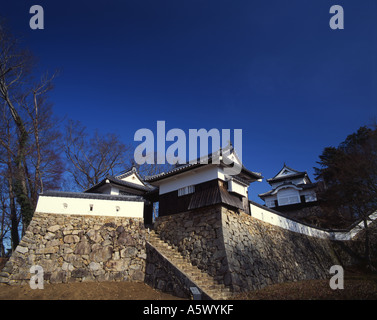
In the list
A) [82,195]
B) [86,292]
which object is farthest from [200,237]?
[82,195]

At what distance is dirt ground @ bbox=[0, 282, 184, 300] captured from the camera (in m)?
8.73

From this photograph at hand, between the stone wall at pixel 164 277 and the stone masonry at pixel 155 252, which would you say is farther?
the stone masonry at pixel 155 252

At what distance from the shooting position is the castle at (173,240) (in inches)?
403

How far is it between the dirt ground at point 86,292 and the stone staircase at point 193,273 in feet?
3.60

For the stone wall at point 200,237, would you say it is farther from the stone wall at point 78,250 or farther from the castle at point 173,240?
the stone wall at point 78,250

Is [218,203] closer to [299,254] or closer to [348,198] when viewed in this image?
[299,254]

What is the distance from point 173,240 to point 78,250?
173 inches

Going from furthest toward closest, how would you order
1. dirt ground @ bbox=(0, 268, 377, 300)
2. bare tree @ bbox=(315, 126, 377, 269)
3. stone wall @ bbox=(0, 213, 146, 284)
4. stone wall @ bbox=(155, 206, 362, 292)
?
bare tree @ bbox=(315, 126, 377, 269) → stone wall @ bbox=(155, 206, 362, 292) → stone wall @ bbox=(0, 213, 146, 284) → dirt ground @ bbox=(0, 268, 377, 300)

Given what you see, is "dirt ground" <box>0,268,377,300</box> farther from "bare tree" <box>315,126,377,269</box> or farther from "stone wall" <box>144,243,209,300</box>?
"bare tree" <box>315,126,377,269</box>

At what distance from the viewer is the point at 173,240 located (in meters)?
12.9

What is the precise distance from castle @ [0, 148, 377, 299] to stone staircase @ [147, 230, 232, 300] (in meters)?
0.04

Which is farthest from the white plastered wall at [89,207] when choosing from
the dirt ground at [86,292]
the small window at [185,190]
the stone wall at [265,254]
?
the stone wall at [265,254]

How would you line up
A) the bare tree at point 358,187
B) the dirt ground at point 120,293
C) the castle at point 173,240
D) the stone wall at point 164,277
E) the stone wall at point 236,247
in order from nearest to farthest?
the dirt ground at point 120,293 < the stone wall at point 164,277 < the castle at point 173,240 < the stone wall at point 236,247 < the bare tree at point 358,187

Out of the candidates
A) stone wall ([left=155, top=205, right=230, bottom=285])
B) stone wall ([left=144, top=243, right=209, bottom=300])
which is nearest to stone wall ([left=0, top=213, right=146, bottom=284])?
stone wall ([left=144, top=243, right=209, bottom=300])
